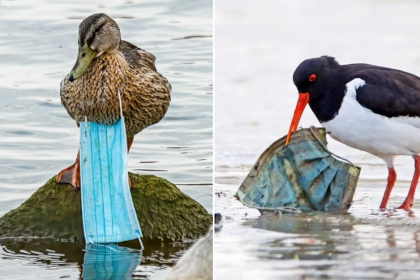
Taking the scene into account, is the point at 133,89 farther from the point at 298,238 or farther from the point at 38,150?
the point at 38,150

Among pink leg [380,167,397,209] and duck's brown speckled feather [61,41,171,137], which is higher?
duck's brown speckled feather [61,41,171,137]

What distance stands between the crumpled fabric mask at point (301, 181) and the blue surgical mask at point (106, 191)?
105 centimetres

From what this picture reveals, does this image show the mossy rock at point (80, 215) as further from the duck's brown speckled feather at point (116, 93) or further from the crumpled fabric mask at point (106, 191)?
the duck's brown speckled feather at point (116, 93)

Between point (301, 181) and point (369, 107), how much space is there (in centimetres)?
102

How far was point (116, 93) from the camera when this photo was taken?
718cm

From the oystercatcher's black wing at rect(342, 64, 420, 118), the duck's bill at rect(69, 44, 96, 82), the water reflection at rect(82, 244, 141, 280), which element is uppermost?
the duck's bill at rect(69, 44, 96, 82)

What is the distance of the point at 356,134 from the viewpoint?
26.2ft

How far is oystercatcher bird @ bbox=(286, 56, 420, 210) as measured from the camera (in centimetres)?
796

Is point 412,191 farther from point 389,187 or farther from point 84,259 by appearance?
point 84,259

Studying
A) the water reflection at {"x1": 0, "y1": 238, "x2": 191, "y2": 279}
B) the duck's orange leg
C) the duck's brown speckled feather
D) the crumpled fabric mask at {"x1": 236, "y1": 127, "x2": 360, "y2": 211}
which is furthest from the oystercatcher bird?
the duck's orange leg

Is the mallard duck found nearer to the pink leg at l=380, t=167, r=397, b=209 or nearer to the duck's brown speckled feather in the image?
the duck's brown speckled feather

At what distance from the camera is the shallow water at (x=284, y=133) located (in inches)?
234

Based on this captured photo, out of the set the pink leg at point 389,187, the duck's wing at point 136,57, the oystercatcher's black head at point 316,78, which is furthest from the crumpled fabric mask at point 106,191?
the pink leg at point 389,187

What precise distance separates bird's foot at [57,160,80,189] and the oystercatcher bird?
75.9 inches
